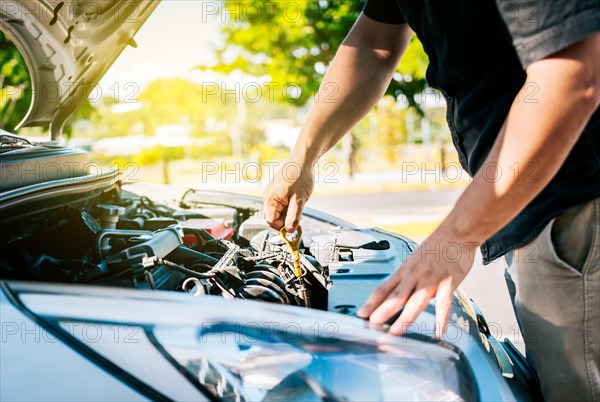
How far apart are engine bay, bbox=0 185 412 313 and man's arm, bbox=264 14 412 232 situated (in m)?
0.27

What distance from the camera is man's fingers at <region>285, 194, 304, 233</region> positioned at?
5.87ft

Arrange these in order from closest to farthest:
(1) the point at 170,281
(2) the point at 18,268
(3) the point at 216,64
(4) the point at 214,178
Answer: (2) the point at 18,268, (1) the point at 170,281, (3) the point at 216,64, (4) the point at 214,178

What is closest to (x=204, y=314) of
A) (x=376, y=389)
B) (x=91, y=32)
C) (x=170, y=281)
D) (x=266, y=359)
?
(x=266, y=359)

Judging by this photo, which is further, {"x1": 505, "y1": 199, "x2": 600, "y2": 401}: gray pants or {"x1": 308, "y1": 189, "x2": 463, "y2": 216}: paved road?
{"x1": 308, "y1": 189, "x2": 463, "y2": 216}: paved road

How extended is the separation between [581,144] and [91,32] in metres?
2.43

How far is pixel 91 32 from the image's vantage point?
9.53ft

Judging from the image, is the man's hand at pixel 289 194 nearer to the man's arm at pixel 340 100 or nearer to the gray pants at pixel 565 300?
the man's arm at pixel 340 100

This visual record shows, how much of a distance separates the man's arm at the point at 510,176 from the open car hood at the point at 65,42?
81.7 inches

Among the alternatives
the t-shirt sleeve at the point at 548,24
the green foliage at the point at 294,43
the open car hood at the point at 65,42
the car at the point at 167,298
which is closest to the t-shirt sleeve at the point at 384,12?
the t-shirt sleeve at the point at 548,24

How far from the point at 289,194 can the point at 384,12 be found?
64cm

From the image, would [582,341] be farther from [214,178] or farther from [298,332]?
[214,178]

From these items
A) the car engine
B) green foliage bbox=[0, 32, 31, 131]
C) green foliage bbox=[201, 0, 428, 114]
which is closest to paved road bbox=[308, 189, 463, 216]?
green foliage bbox=[201, 0, 428, 114]

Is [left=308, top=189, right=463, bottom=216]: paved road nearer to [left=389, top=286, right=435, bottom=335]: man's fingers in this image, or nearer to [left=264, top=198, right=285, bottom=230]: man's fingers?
[left=264, top=198, right=285, bottom=230]: man's fingers

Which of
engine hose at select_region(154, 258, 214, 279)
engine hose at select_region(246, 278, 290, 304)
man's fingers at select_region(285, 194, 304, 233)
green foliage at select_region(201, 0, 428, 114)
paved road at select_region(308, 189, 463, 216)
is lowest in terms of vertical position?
paved road at select_region(308, 189, 463, 216)
